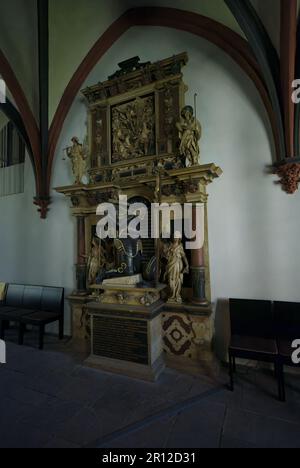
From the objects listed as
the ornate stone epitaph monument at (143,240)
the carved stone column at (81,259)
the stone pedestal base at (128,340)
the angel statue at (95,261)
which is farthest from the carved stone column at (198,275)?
the carved stone column at (81,259)

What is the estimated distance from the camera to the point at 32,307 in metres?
4.86

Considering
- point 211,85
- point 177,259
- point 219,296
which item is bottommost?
point 219,296

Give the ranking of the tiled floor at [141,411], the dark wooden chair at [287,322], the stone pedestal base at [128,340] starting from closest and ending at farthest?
the tiled floor at [141,411]
the dark wooden chair at [287,322]
the stone pedestal base at [128,340]

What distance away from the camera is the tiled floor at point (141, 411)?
2.07 metres

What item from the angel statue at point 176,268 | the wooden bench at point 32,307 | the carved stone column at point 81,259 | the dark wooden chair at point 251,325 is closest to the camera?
the dark wooden chair at point 251,325

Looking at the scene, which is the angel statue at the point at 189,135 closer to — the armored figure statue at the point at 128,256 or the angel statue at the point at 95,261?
the armored figure statue at the point at 128,256

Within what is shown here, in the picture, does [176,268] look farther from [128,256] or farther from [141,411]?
[141,411]

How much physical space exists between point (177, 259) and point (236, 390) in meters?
1.83

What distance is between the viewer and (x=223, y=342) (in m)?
3.60

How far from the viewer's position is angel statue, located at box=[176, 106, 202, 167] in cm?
357

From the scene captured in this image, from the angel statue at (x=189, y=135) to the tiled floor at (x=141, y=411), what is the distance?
3183 millimetres

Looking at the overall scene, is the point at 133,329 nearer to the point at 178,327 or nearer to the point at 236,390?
the point at 178,327
